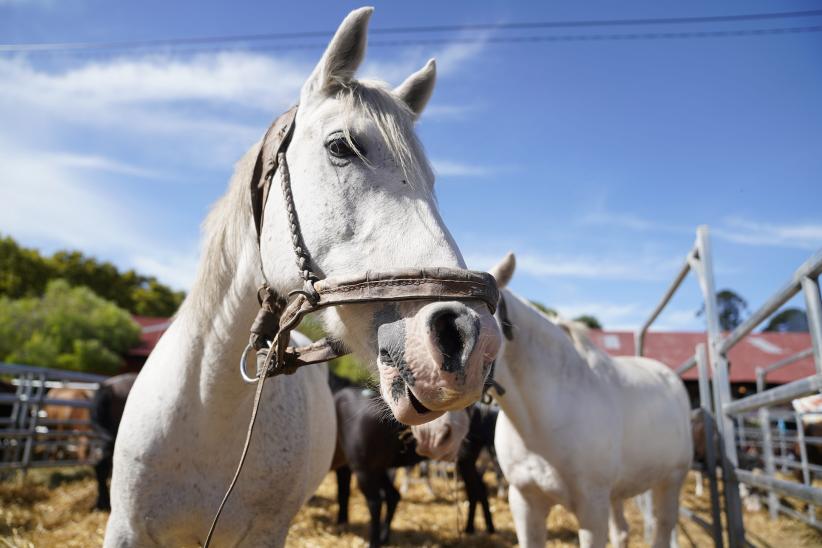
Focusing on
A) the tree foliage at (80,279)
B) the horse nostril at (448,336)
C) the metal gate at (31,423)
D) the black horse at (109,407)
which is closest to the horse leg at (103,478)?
the black horse at (109,407)

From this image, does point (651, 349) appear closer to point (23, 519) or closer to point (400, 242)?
point (23, 519)

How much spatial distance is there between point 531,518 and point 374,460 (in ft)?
9.86

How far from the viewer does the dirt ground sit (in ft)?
17.6

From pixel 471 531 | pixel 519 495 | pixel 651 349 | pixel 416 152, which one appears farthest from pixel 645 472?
pixel 651 349

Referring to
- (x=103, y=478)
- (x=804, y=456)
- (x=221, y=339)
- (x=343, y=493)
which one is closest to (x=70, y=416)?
(x=103, y=478)

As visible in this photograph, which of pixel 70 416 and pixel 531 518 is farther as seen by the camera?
pixel 70 416

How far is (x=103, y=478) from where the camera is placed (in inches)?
→ 272

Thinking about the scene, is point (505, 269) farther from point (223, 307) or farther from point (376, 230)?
point (376, 230)

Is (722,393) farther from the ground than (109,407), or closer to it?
farther from the ground

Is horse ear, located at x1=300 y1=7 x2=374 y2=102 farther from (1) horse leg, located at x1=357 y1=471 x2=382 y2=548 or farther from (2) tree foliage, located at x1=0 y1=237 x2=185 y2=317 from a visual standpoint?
(2) tree foliage, located at x1=0 y1=237 x2=185 y2=317

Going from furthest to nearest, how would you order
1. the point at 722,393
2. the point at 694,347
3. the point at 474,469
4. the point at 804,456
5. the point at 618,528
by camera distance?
the point at 694,347 → the point at 474,469 → the point at 804,456 → the point at 618,528 → the point at 722,393

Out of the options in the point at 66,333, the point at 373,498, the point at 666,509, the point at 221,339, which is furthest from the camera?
the point at 66,333

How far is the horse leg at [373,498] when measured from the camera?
5.63m

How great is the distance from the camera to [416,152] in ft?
5.26
